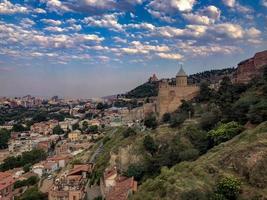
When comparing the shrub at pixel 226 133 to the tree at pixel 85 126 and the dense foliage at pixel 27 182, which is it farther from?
the tree at pixel 85 126

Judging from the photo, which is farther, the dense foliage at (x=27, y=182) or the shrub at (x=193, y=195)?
the dense foliage at (x=27, y=182)

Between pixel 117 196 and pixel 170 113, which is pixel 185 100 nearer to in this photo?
pixel 170 113

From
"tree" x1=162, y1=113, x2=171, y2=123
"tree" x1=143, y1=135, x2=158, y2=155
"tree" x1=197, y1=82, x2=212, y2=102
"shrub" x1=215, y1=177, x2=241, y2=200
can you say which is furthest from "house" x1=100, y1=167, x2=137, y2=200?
"tree" x1=197, y1=82, x2=212, y2=102

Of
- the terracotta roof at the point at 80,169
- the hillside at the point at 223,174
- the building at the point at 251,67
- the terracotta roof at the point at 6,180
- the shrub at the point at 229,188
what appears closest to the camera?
the shrub at the point at 229,188

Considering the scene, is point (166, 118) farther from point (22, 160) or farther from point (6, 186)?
point (22, 160)

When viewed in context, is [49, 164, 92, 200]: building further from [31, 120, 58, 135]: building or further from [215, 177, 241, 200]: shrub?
[31, 120, 58, 135]: building

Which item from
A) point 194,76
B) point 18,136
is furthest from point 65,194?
point 194,76

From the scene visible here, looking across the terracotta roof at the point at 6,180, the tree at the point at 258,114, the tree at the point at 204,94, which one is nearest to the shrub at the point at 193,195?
the tree at the point at 258,114
